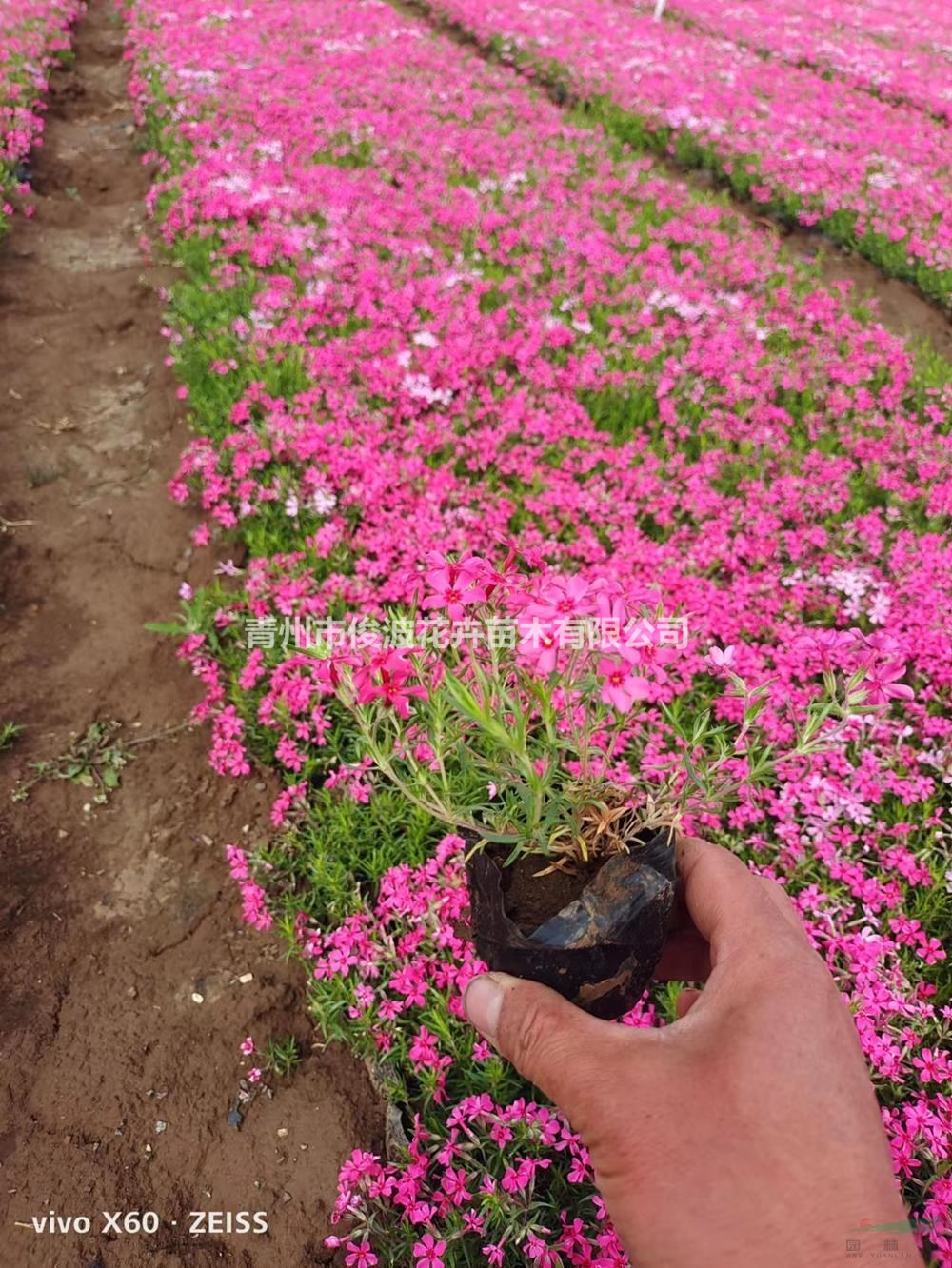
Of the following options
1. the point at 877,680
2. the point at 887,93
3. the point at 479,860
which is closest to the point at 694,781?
the point at 877,680

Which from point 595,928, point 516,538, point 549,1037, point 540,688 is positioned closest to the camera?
point 540,688

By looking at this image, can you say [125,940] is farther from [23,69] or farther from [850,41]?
[850,41]

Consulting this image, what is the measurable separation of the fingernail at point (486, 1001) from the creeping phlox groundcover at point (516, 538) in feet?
2.26

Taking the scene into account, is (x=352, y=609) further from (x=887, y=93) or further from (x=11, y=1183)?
(x=887, y=93)

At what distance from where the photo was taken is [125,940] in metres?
3.93

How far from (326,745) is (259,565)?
5.07 feet

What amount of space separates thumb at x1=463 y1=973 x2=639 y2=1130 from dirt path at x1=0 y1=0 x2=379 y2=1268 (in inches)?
62.9

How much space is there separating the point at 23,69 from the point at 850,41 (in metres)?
23.1

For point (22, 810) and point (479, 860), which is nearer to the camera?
point (479, 860)

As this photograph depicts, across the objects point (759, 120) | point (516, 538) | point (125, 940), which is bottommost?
point (125, 940)

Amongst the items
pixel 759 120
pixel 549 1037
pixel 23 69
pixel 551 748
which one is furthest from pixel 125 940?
pixel 759 120

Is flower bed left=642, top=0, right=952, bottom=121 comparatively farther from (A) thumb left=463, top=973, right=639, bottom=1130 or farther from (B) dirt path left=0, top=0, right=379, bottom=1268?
(A) thumb left=463, top=973, right=639, bottom=1130

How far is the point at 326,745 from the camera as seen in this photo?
178 inches

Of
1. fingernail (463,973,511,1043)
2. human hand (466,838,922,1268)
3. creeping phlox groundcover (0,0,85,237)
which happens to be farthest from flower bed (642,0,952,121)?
fingernail (463,973,511,1043)
